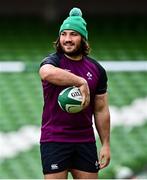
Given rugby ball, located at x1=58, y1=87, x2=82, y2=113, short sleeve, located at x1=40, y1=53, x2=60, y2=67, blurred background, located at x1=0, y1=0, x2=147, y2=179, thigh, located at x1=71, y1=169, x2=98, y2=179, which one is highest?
short sleeve, located at x1=40, y1=53, x2=60, y2=67

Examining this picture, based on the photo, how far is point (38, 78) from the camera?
10164mm

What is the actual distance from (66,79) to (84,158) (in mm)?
560

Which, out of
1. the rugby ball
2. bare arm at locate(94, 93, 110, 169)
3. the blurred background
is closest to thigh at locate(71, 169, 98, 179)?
bare arm at locate(94, 93, 110, 169)

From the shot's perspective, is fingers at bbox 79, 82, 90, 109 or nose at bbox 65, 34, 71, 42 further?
nose at bbox 65, 34, 71, 42

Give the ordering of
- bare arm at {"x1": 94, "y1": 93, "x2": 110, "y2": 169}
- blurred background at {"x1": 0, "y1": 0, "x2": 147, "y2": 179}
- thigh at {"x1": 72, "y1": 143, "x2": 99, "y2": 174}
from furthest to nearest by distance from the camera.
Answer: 1. blurred background at {"x1": 0, "y1": 0, "x2": 147, "y2": 179}
2. bare arm at {"x1": 94, "y1": 93, "x2": 110, "y2": 169}
3. thigh at {"x1": 72, "y1": 143, "x2": 99, "y2": 174}

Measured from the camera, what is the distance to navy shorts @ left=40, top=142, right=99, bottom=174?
492 cm

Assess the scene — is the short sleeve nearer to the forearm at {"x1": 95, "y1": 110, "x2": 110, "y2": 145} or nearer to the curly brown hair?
the curly brown hair

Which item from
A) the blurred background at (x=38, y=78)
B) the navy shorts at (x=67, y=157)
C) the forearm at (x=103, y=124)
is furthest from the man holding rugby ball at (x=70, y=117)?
the blurred background at (x=38, y=78)

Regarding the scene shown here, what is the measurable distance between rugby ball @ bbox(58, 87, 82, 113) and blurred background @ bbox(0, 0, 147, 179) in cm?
328

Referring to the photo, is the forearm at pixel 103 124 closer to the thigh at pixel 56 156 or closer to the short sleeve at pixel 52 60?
the thigh at pixel 56 156

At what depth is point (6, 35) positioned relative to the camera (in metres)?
11.3

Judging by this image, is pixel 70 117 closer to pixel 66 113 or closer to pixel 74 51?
pixel 66 113

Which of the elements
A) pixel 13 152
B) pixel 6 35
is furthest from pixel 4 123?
pixel 6 35

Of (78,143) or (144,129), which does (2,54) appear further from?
(78,143)
